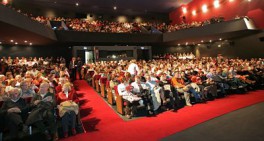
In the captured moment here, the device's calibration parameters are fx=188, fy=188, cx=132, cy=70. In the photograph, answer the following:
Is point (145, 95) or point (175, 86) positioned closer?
point (145, 95)

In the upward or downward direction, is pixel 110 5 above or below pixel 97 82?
above

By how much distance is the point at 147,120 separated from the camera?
17.0ft

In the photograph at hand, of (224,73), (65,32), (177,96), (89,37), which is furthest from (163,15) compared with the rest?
(177,96)

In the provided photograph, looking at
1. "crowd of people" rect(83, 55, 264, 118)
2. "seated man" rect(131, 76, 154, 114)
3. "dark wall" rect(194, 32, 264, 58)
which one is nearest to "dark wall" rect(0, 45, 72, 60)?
"crowd of people" rect(83, 55, 264, 118)

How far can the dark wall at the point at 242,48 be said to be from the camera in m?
Result: 14.4

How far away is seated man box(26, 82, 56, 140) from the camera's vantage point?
3.89 metres

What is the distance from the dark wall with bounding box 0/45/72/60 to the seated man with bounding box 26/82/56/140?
1239 cm

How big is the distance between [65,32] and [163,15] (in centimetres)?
1448

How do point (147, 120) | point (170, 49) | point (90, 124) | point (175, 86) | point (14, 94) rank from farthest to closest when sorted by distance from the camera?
point (170, 49)
point (175, 86)
point (147, 120)
point (90, 124)
point (14, 94)

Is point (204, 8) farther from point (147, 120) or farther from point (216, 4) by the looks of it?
point (147, 120)

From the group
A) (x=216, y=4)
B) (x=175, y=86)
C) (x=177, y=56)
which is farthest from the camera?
(x=177, y=56)

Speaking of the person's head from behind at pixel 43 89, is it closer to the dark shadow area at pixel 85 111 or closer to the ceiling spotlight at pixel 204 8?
the dark shadow area at pixel 85 111

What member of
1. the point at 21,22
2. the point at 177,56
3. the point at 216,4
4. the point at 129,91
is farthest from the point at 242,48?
the point at 21,22

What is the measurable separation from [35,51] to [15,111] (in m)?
14.4
